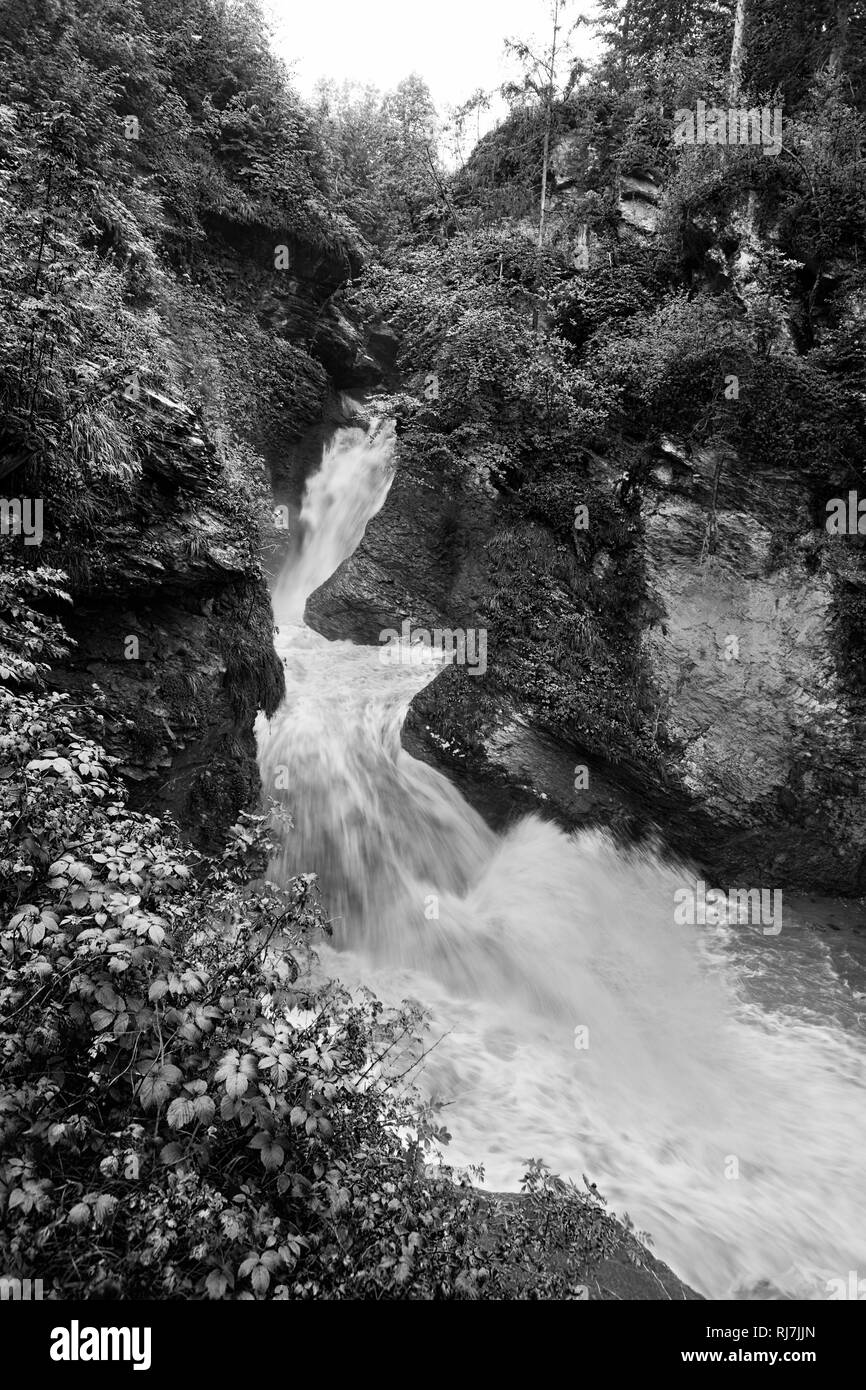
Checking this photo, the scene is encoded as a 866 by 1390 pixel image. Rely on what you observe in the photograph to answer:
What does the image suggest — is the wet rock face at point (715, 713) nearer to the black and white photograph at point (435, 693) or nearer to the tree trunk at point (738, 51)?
the black and white photograph at point (435, 693)

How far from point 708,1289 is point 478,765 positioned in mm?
6122

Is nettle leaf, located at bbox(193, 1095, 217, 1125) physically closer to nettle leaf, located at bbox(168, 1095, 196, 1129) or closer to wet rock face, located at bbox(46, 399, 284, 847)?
nettle leaf, located at bbox(168, 1095, 196, 1129)

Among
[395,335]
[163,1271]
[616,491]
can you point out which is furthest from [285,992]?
[395,335]

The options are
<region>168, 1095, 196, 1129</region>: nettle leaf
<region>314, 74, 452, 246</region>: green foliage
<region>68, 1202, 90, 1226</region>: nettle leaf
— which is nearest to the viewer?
<region>68, 1202, 90, 1226</region>: nettle leaf

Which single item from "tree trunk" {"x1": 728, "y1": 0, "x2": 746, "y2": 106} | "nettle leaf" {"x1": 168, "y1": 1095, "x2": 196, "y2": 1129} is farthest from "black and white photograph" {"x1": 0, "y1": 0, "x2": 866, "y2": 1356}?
"tree trunk" {"x1": 728, "y1": 0, "x2": 746, "y2": 106}

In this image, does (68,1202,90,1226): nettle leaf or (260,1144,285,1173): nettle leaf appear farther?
(260,1144,285,1173): nettle leaf

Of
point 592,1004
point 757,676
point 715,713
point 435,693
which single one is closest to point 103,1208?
point 592,1004

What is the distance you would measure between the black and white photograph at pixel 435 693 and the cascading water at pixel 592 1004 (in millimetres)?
54

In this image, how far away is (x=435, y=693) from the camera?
396 inches

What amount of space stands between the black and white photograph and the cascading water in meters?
0.05

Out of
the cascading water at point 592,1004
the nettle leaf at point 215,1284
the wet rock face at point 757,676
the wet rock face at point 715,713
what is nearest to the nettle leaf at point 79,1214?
the nettle leaf at point 215,1284

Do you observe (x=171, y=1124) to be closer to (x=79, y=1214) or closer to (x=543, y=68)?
(x=79, y=1214)

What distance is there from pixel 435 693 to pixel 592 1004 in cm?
474

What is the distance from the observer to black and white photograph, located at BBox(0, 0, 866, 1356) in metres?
2.83
